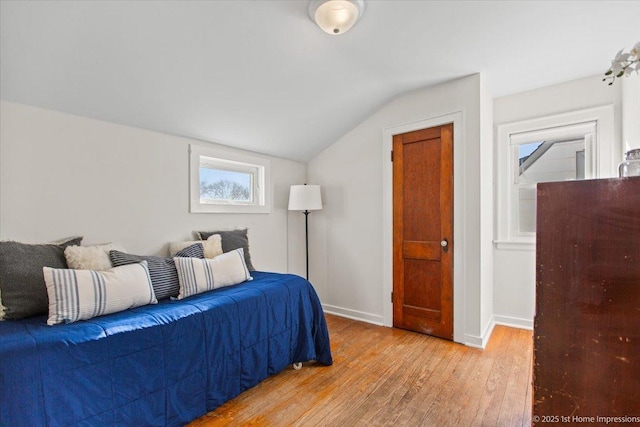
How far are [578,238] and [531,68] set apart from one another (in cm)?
240

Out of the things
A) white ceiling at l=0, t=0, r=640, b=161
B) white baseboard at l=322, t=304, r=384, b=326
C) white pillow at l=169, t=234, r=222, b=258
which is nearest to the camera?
white ceiling at l=0, t=0, r=640, b=161

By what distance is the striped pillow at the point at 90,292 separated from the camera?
1480 millimetres

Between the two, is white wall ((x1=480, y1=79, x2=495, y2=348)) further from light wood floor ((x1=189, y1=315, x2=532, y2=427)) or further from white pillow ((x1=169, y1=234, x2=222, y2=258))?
white pillow ((x1=169, y1=234, x2=222, y2=258))

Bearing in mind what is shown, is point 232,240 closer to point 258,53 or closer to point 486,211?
point 258,53

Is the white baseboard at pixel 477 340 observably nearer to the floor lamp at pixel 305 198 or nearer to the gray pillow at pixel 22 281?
the floor lamp at pixel 305 198

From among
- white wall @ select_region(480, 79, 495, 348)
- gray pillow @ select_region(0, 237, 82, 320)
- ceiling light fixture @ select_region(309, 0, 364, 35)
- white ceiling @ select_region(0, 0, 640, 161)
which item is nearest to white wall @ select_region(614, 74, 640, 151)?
white ceiling @ select_region(0, 0, 640, 161)

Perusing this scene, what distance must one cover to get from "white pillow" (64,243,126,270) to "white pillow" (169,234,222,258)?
21.2 inches

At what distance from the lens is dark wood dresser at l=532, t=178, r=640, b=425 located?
2.54ft

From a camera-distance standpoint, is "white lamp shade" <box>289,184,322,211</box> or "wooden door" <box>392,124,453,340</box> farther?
"white lamp shade" <box>289,184,322,211</box>

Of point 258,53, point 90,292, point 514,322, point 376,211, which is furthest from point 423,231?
point 90,292

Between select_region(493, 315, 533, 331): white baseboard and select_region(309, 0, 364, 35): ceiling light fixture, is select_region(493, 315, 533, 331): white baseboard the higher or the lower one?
the lower one

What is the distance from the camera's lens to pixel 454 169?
2.73 meters

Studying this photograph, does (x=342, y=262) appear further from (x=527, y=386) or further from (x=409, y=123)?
(x=527, y=386)

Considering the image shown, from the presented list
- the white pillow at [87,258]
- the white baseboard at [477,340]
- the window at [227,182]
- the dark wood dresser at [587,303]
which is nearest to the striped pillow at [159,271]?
the white pillow at [87,258]
